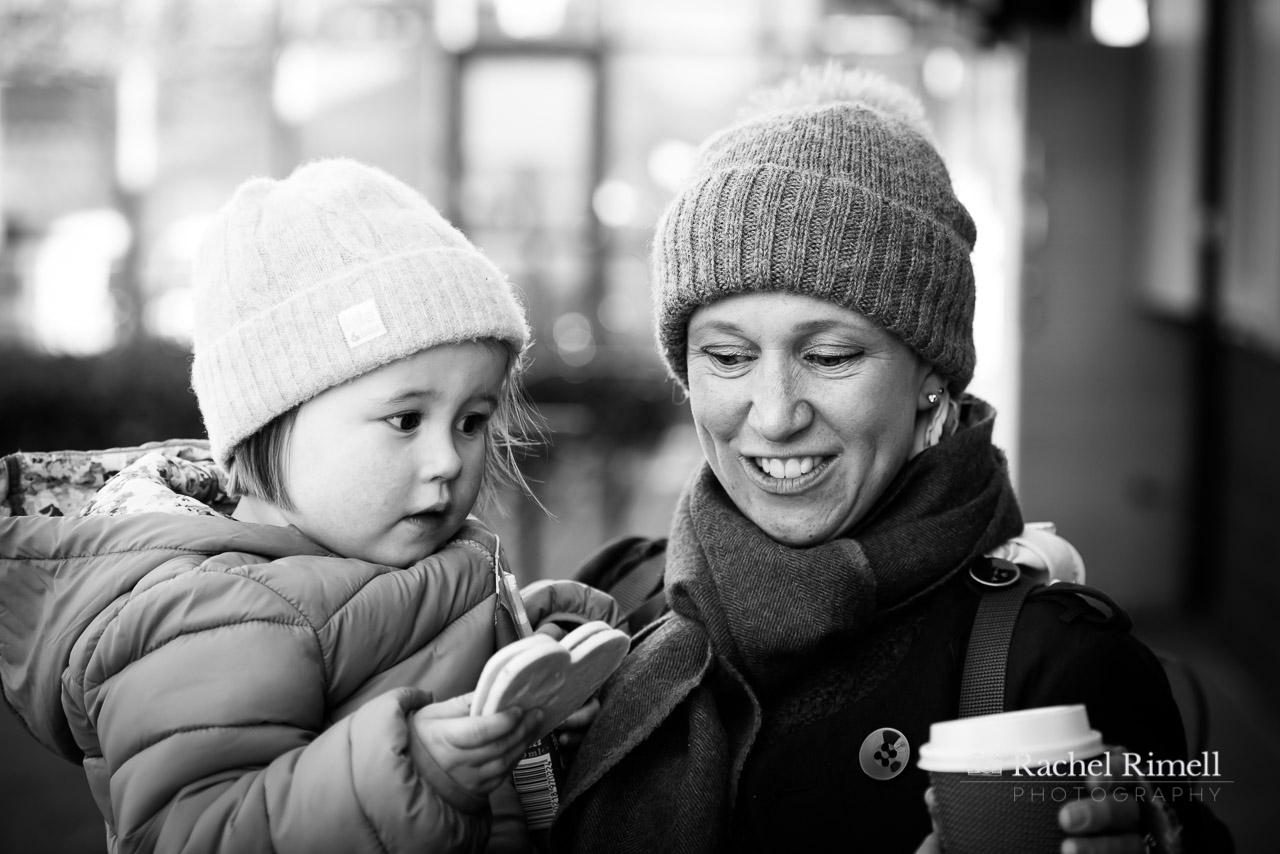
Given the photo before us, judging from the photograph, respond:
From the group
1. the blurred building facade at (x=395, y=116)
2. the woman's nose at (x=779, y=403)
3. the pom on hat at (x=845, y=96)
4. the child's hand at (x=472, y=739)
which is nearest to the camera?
the child's hand at (x=472, y=739)

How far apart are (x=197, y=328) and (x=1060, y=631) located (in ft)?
4.24

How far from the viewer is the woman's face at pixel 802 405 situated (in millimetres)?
1896

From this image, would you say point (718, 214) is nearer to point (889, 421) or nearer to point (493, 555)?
point (889, 421)

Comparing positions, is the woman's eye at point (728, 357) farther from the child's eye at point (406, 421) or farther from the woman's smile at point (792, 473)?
the child's eye at point (406, 421)

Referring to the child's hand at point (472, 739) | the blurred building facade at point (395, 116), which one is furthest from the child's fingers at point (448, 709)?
the blurred building facade at point (395, 116)

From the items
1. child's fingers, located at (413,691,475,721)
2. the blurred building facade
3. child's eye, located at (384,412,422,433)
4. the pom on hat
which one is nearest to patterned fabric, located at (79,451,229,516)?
child's eye, located at (384,412,422,433)

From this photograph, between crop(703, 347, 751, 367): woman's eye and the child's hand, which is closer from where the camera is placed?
the child's hand

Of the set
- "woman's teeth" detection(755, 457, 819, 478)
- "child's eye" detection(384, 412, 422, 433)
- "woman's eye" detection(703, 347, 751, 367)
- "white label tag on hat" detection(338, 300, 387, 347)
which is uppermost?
"white label tag on hat" detection(338, 300, 387, 347)

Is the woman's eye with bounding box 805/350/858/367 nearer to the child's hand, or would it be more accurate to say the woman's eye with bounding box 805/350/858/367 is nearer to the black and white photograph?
the black and white photograph

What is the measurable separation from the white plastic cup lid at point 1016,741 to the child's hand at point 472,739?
0.47 metres

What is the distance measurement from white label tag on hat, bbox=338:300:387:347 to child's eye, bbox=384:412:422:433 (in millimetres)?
112

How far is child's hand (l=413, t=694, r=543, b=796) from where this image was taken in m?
1.52

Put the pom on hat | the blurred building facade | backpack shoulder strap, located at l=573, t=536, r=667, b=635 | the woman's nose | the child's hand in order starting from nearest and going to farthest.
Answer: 1. the child's hand
2. the woman's nose
3. the pom on hat
4. backpack shoulder strap, located at l=573, t=536, r=667, b=635
5. the blurred building facade

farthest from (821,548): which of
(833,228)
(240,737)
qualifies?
(240,737)
